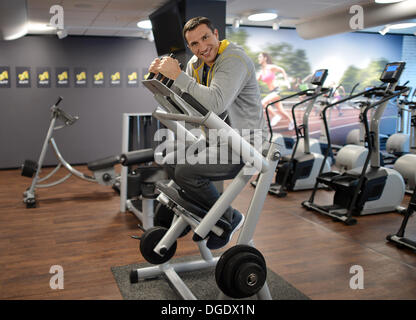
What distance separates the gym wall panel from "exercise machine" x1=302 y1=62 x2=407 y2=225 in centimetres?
497

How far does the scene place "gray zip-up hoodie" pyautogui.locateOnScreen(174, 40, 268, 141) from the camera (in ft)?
6.35

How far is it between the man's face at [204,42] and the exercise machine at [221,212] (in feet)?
1.07

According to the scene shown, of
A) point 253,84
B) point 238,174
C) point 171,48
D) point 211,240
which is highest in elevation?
point 171,48

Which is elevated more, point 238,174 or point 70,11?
point 70,11

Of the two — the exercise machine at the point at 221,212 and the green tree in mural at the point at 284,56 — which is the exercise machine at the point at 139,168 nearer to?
the exercise machine at the point at 221,212

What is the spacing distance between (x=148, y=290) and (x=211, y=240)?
74 centimetres

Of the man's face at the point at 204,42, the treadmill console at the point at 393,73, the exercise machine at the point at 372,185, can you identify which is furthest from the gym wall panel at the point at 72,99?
the man's face at the point at 204,42

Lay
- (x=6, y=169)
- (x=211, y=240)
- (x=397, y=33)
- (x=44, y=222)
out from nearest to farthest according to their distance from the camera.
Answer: (x=211, y=240), (x=44, y=222), (x=6, y=169), (x=397, y=33)

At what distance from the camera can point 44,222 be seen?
4.39 meters

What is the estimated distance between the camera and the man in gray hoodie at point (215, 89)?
1932mm

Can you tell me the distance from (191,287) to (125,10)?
421 cm
